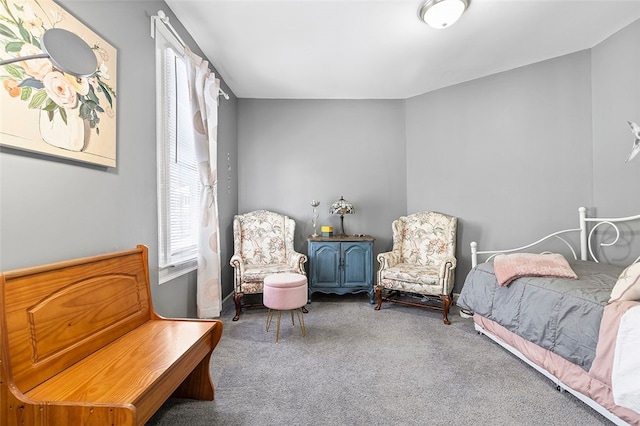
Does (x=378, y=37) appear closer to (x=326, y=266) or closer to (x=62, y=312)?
(x=326, y=266)

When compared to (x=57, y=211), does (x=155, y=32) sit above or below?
above

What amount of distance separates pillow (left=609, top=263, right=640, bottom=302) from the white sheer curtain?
2.73 metres

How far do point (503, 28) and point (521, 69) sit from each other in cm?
95

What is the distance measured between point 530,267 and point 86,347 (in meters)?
2.71

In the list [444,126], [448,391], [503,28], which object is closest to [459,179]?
[444,126]

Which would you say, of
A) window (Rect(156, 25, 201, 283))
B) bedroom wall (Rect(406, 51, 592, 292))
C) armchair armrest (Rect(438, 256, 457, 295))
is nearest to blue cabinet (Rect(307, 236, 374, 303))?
armchair armrest (Rect(438, 256, 457, 295))

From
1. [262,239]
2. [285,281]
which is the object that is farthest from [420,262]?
[262,239]

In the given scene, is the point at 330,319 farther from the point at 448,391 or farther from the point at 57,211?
the point at 57,211

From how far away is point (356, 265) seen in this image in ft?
11.3

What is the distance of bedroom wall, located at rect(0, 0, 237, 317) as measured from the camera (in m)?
1.10

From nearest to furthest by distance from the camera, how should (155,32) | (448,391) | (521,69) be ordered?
(448,391)
(155,32)
(521,69)

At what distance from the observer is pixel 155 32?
196 cm

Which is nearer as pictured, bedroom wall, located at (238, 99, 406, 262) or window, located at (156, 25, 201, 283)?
window, located at (156, 25, 201, 283)

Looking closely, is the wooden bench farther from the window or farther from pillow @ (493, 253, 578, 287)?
pillow @ (493, 253, 578, 287)
